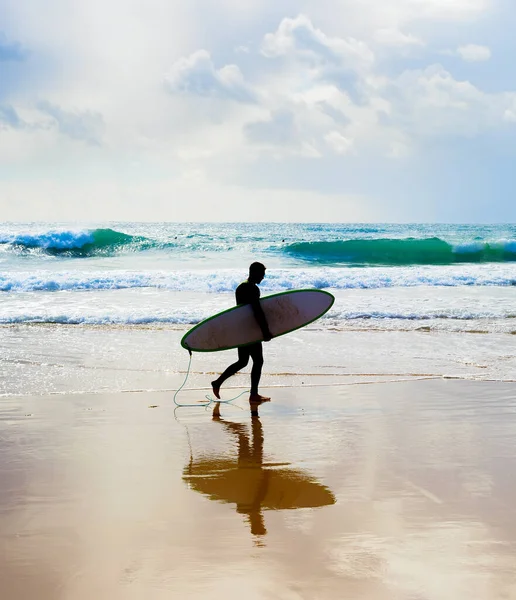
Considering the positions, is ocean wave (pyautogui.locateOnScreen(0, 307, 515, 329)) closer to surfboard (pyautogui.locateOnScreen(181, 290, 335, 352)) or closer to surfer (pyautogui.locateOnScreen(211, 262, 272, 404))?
surfboard (pyautogui.locateOnScreen(181, 290, 335, 352))

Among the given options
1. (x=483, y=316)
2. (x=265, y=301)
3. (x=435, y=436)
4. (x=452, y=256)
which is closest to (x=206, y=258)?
(x=452, y=256)

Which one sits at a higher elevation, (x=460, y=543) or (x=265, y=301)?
(x=265, y=301)

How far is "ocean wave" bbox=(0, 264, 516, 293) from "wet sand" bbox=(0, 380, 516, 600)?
1196cm

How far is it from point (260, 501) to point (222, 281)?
14943mm

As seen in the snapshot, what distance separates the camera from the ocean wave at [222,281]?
707 inches

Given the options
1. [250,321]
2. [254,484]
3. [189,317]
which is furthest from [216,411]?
[189,317]

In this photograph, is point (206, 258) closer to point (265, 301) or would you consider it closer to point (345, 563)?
point (265, 301)

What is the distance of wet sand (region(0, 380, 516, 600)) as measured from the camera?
2.93 metres

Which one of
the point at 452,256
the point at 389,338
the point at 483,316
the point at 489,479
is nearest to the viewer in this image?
the point at 489,479

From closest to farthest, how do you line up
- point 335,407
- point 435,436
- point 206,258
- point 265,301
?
point 435,436 < point 335,407 < point 265,301 < point 206,258

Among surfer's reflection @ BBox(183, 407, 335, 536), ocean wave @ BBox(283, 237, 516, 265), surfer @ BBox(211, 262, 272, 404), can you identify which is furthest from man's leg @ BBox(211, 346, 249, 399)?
ocean wave @ BBox(283, 237, 516, 265)

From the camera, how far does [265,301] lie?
7.42 metres

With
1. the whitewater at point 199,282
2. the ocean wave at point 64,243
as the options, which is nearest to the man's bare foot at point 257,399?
the whitewater at point 199,282

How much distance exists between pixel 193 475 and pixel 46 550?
1287 mm
